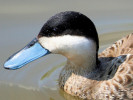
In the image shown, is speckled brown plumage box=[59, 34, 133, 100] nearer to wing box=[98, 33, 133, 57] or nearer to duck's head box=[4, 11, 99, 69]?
wing box=[98, 33, 133, 57]

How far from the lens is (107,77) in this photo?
4371mm

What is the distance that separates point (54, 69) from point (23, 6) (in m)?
1.39

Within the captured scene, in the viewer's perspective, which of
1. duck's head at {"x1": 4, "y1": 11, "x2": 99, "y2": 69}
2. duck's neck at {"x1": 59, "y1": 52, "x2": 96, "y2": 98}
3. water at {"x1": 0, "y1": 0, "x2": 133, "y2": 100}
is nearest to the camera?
duck's head at {"x1": 4, "y1": 11, "x2": 99, "y2": 69}

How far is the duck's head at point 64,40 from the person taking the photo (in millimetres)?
3923

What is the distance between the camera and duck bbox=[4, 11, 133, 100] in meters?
3.95

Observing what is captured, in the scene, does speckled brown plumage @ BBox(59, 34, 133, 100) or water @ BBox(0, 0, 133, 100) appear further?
water @ BBox(0, 0, 133, 100)

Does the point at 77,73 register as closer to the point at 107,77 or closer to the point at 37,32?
the point at 107,77

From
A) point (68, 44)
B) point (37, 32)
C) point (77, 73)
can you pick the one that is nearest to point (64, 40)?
point (68, 44)

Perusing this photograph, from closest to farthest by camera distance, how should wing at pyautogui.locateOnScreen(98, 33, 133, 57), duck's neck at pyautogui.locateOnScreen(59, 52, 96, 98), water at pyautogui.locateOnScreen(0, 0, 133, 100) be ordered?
1. duck's neck at pyautogui.locateOnScreen(59, 52, 96, 98)
2. wing at pyautogui.locateOnScreen(98, 33, 133, 57)
3. water at pyautogui.locateOnScreen(0, 0, 133, 100)

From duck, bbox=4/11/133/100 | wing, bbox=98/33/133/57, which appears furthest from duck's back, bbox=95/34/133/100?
wing, bbox=98/33/133/57

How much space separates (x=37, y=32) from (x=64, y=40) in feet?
5.59

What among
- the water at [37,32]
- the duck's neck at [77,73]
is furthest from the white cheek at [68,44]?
the water at [37,32]

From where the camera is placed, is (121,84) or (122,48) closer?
(121,84)

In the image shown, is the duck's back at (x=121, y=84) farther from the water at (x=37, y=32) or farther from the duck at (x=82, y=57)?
the water at (x=37, y=32)
